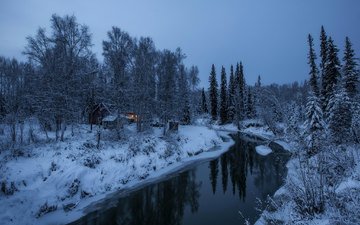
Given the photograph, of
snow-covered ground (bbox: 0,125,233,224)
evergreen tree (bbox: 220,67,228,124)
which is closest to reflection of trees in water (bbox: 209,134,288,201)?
snow-covered ground (bbox: 0,125,233,224)

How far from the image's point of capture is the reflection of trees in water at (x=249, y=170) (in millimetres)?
16469

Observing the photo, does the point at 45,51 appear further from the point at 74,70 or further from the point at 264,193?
the point at 264,193

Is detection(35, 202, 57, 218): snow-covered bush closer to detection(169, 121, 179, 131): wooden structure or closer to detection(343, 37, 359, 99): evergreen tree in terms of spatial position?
detection(169, 121, 179, 131): wooden structure

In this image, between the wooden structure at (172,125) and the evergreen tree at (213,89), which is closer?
the wooden structure at (172,125)

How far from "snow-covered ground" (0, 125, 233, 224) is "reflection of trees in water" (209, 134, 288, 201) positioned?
14.7 ft

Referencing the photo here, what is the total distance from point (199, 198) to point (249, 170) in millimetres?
8010

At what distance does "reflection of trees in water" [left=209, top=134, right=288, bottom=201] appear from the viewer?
16469 millimetres

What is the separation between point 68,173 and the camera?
45.1 feet

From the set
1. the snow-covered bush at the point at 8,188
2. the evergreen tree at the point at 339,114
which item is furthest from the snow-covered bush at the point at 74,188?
the evergreen tree at the point at 339,114

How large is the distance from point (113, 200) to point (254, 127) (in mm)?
44320

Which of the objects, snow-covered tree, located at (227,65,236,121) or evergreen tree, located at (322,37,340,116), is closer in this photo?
evergreen tree, located at (322,37,340,116)

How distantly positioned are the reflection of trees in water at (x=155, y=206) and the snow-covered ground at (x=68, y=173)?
4.34 feet

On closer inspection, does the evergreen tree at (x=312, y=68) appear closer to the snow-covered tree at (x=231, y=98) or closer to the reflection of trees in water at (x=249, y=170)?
the reflection of trees in water at (x=249, y=170)

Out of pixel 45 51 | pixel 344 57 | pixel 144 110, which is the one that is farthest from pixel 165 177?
pixel 344 57
